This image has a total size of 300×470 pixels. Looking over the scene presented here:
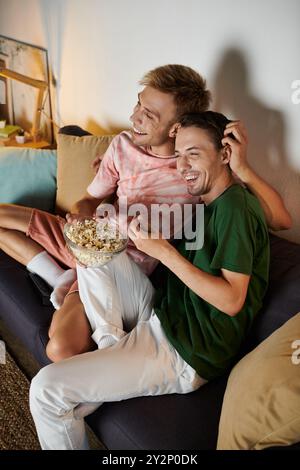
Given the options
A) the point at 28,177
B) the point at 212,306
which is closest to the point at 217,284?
the point at 212,306

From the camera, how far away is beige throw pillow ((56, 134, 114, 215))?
6.51 feet

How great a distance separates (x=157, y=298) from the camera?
1458 mm

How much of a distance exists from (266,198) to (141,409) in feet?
2.43

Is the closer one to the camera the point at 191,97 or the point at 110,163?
the point at 191,97

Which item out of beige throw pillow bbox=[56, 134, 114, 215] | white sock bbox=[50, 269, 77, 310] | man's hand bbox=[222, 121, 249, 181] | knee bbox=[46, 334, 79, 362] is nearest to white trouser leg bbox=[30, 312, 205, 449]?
knee bbox=[46, 334, 79, 362]

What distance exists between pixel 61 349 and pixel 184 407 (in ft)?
1.37

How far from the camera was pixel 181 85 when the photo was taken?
1.45 meters

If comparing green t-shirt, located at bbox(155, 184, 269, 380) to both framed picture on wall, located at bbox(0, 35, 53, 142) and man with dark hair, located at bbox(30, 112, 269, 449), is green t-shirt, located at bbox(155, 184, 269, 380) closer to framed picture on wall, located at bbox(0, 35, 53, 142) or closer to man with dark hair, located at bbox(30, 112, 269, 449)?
man with dark hair, located at bbox(30, 112, 269, 449)

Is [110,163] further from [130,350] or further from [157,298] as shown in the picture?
[130,350]

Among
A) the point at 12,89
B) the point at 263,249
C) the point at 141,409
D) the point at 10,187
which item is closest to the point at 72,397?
the point at 141,409

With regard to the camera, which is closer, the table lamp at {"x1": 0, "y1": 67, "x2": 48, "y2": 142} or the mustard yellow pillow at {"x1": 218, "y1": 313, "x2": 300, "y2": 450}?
the mustard yellow pillow at {"x1": 218, "y1": 313, "x2": 300, "y2": 450}

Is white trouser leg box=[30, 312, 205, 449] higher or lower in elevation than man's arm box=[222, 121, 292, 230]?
lower

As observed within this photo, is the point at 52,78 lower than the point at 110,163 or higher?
higher

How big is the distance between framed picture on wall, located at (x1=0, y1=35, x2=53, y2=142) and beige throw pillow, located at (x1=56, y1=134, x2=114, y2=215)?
748 millimetres
